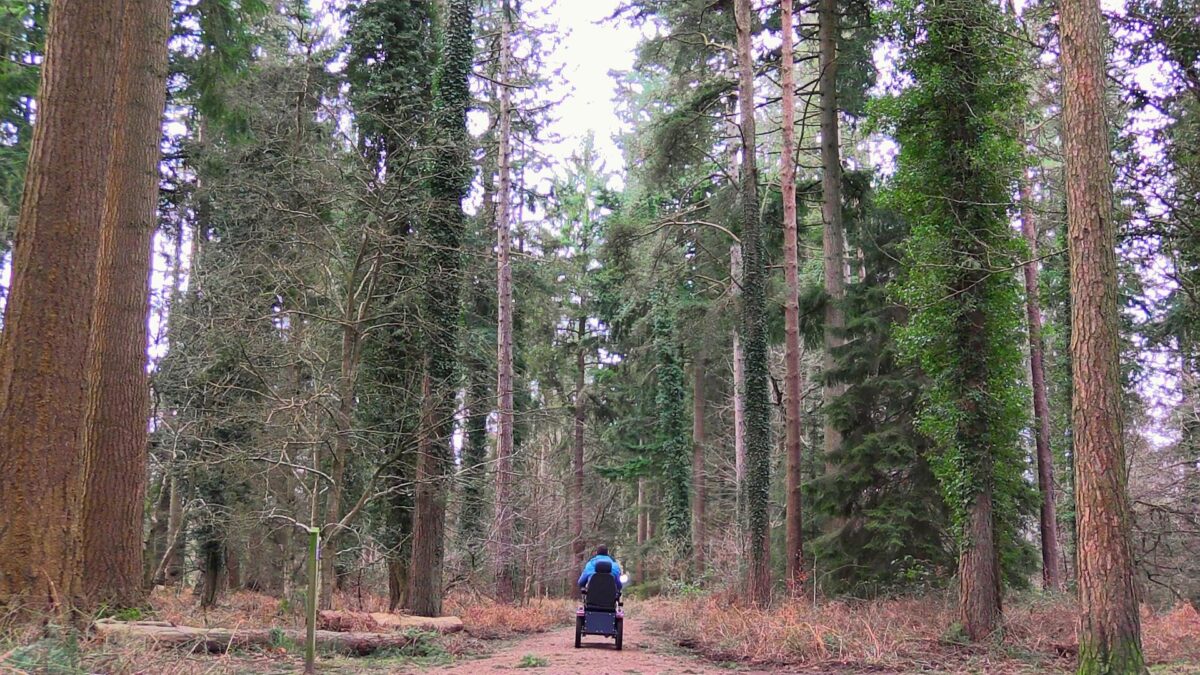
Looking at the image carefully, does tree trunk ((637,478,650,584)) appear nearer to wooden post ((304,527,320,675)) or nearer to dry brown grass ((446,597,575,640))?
dry brown grass ((446,597,575,640))

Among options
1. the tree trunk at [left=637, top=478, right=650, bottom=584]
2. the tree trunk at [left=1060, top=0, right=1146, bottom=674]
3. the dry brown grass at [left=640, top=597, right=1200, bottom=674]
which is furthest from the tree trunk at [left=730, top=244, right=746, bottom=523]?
the tree trunk at [left=1060, top=0, right=1146, bottom=674]

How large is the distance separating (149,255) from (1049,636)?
1257cm

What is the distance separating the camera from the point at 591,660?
→ 9.91 meters

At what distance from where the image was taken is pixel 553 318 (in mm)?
25969

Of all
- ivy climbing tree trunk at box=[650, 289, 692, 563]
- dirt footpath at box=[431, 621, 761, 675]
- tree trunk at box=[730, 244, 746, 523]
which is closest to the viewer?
dirt footpath at box=[431, 621, 761, 675]

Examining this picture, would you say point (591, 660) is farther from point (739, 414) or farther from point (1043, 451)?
point (739, 414)

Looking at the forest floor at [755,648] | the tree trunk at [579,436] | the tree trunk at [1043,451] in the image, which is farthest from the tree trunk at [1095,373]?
the tree trunk at [579,436]

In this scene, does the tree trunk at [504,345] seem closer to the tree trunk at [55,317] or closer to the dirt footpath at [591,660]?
the dirt footpath at [591,660]

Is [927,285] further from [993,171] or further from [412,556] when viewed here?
[412,556]

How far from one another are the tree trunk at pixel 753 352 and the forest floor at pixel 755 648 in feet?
4.08

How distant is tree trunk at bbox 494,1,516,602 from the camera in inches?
698

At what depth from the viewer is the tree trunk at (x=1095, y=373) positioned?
6.99 m

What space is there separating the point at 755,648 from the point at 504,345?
33.4ft

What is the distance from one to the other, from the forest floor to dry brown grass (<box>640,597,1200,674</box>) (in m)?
0.02
